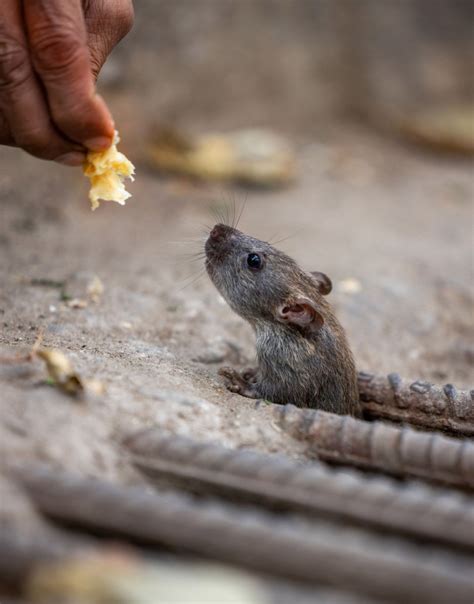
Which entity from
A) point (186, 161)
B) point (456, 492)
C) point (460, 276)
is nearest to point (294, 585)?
point (456, 492)

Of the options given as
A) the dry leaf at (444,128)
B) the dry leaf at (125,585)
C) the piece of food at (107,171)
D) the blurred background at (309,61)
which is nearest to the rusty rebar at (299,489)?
the dry leaf at (125,585)

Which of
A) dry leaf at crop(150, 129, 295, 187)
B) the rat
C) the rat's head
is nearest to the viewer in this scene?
the rat

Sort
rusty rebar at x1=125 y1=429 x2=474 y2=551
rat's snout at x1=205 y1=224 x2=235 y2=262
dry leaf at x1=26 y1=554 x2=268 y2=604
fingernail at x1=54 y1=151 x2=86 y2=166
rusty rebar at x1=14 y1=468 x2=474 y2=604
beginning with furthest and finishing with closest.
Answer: rat's snout at x1=205 y1=224 x2=235 y2=262
fingernail at x1=54 y1=151 x2=86 y2=166
rusty rebar at x1=125 y1=429 x2=474 y2=551
rusty rebar at x1=14 y1=468 x2=474 y2=604
dry leaf at x1=26 y1=554 x2=268 y2=604

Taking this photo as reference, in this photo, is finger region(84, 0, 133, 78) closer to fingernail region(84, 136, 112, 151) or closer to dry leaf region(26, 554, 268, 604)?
fingernail region(84, 136, 112, 151)

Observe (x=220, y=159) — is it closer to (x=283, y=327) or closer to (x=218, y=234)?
(x=218, y=234)

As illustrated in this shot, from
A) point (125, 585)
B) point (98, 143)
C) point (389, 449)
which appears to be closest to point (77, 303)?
point (98, 143)

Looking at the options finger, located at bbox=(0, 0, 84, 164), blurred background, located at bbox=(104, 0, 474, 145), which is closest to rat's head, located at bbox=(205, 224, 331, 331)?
finger, located at bbox=(0, 0, 84, 164)
